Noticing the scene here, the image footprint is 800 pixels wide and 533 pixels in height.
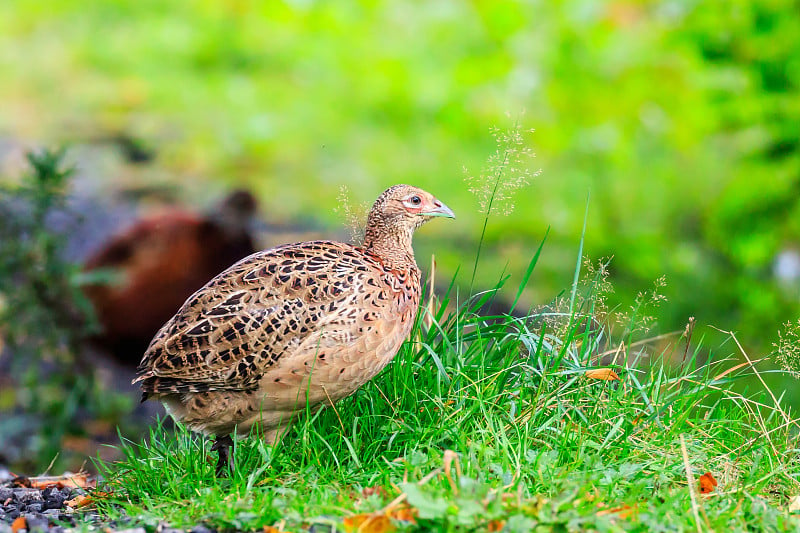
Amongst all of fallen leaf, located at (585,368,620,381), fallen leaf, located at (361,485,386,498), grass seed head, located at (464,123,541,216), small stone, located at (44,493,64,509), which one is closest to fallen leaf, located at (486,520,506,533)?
fallen leaf, located at (361,485,386,498)

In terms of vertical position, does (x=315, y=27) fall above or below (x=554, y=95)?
above

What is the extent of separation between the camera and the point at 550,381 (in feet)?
15.3

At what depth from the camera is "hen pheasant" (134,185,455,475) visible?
4449mm

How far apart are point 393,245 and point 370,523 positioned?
1777 millimetres

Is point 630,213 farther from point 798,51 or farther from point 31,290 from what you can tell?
point 31,290

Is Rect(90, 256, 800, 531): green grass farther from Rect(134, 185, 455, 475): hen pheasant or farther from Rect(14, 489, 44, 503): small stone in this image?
Rect(14, 489, 44, 503): small stone

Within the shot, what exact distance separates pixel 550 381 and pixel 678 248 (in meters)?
6.26

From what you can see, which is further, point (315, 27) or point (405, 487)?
point (315, 27)

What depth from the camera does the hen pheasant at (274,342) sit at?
14.6ft

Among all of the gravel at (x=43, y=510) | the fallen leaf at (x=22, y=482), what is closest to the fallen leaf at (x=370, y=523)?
the gravel at (x=43, y=510)

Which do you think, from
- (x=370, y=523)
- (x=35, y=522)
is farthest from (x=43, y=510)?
(x=370, y=523)

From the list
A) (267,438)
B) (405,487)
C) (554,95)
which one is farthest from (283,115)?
(405,487)

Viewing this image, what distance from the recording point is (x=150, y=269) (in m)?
8.47

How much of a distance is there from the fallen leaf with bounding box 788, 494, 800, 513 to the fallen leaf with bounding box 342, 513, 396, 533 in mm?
1722
